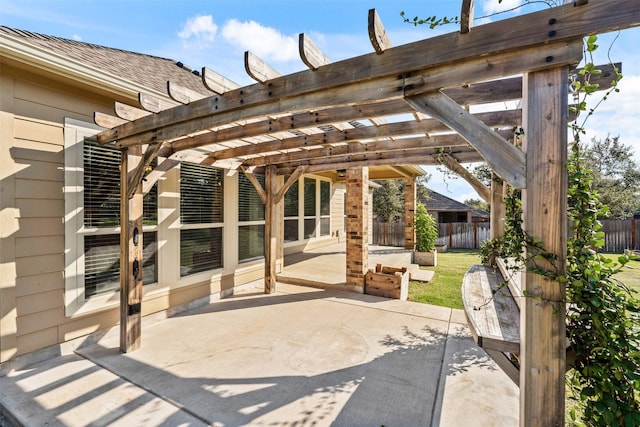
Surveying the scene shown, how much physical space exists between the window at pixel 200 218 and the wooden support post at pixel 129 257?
4.35ft

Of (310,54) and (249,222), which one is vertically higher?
(310,54)

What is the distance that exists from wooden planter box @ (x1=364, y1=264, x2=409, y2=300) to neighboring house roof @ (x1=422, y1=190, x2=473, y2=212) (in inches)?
639

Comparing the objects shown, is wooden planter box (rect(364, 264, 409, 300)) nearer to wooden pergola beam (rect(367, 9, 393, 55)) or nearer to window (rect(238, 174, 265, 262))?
window (rect(238, 174, 265, 262))

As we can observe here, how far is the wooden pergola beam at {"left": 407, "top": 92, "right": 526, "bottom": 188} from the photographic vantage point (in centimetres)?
160

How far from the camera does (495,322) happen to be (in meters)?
2.00

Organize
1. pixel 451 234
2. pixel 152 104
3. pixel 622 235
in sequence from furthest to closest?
pixel 451 234, pixel 622 235, pixel 152 104

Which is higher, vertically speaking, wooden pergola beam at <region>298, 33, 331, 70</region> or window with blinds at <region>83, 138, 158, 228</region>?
wooden pergola beam at <region>298, 33, 331, 70</region>

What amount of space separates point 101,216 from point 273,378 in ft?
10.1

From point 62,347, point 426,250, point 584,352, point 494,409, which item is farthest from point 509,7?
point 426,250

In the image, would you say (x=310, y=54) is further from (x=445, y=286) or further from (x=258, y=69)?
(x=445, y=286)

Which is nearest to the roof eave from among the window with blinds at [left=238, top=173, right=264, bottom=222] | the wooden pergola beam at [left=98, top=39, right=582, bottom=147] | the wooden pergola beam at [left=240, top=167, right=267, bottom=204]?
the wooden pergola beam at [left=98, top=39, right=582, bottom=147]

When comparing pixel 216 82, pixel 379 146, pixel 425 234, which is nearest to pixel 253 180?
pixel 379 146

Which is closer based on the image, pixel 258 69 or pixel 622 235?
pixel 258 69

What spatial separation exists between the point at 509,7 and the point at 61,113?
453 cm
